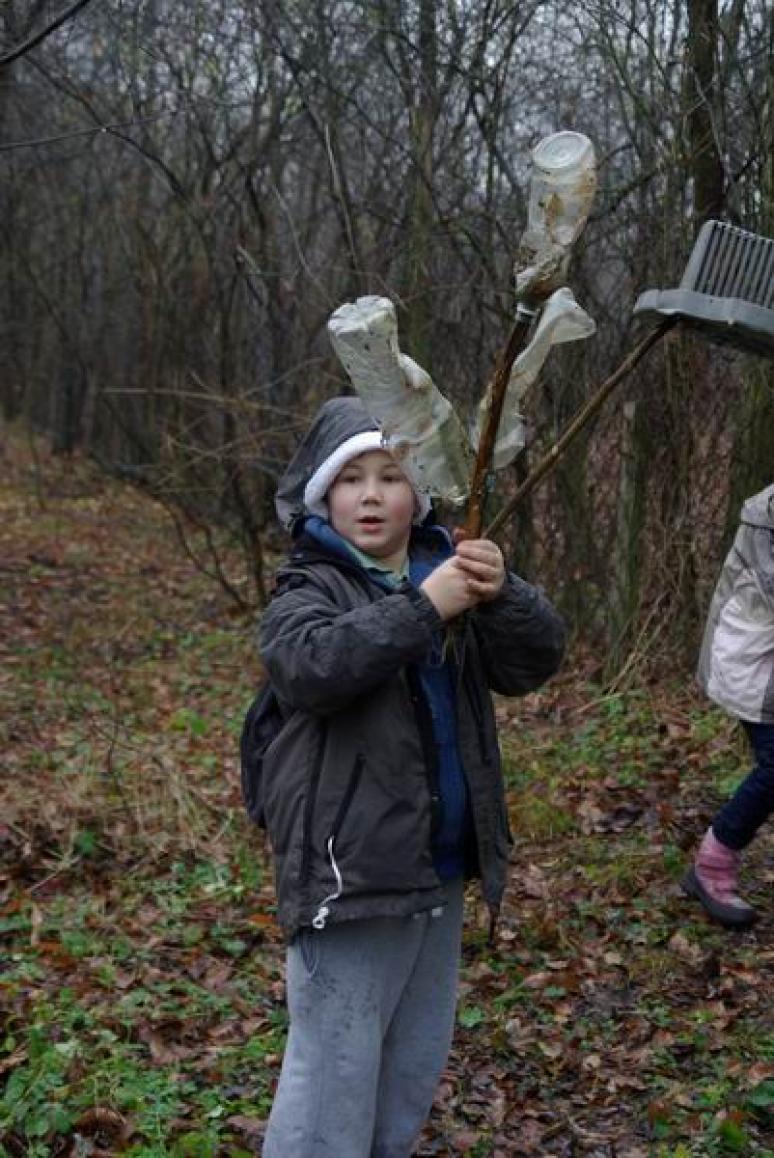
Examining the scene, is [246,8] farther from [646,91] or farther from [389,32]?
[646,91]

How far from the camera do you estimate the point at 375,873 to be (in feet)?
8.20

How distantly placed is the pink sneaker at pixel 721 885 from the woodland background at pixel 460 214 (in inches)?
102

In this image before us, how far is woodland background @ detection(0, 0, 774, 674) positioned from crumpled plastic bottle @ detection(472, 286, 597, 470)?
9.43 feet

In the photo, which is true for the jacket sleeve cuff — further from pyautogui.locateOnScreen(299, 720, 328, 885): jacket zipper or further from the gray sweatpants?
the gray sweatpants

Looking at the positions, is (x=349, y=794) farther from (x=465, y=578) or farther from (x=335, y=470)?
(x=335, y=470)

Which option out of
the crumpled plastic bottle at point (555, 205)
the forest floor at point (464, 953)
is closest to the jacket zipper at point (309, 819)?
the crumpled plastic bottle at point (555, 205)

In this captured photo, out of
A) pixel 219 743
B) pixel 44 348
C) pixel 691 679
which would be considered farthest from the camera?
pixel 44 348

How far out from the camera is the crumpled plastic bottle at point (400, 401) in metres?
2.39

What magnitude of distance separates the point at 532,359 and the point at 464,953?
10.0 ft

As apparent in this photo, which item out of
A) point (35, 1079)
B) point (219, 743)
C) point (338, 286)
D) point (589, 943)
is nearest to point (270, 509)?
point (338, 286)

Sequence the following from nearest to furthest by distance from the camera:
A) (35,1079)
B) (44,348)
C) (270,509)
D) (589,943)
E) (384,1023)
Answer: (384,1023), (35,1079), (589,943), (270,509), (44,348)

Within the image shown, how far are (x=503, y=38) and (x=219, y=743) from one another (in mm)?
5063

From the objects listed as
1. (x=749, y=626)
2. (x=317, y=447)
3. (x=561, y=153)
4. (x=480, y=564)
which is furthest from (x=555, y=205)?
(x=749, y=626)

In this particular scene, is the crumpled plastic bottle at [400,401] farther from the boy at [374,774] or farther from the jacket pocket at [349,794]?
the jacket pocket at [349,794]
